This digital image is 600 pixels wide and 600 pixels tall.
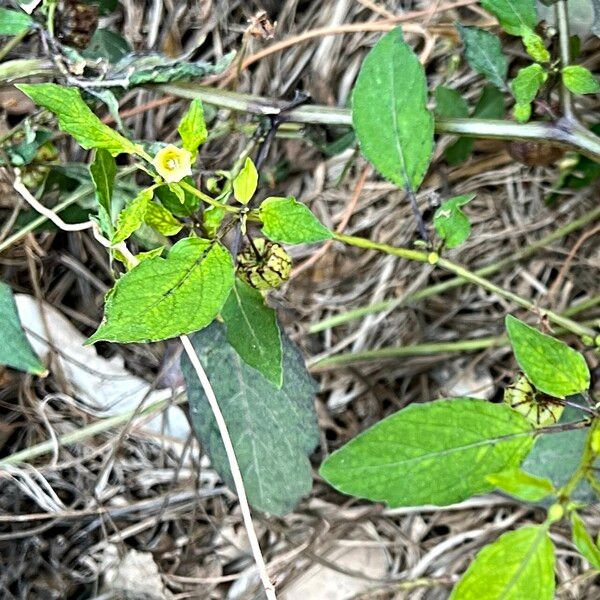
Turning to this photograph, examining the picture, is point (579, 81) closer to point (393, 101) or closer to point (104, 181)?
point (393, 101)

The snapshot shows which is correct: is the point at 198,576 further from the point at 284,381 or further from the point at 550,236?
the point at 550,236

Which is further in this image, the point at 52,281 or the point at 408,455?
the point at 52,281

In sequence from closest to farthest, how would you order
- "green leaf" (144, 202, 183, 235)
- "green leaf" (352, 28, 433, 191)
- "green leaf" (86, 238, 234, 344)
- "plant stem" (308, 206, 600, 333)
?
"green leaf" (86, 238, 234, 344), "green leaf" (144, 202, 183, 235), "green leaf" (352, 28, 433, 191), "plant stem" (308, 206, 600, 333)

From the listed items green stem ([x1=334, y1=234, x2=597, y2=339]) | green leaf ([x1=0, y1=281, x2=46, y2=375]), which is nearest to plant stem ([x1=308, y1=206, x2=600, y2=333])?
green stem ([x1=334, y1=234, x2=597, y2=339])

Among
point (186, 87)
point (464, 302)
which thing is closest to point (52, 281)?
point (186, 87)

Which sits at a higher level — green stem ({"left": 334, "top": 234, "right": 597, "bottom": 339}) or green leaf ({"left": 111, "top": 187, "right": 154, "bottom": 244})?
green leaf ({"left": 111, "top": 187, "right": 154, "bottom": 244})

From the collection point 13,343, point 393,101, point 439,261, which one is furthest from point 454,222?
point 13,343

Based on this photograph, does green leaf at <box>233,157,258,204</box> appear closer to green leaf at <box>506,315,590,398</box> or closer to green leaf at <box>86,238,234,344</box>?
green leaf at <box>86,238,234,344</box>
